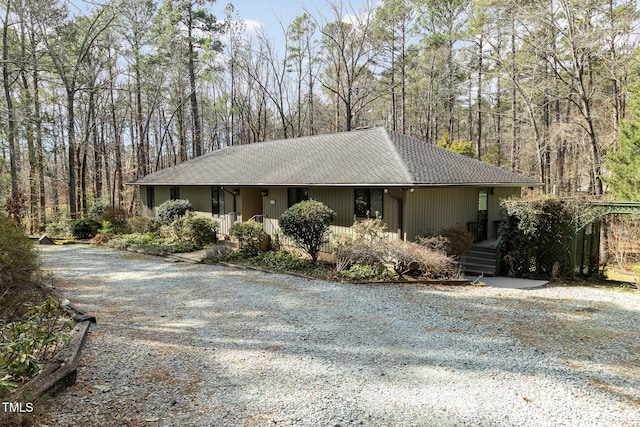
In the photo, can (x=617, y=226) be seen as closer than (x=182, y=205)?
Yes

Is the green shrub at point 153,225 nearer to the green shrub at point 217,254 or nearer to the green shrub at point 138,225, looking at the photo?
the green shrub at point 138,225

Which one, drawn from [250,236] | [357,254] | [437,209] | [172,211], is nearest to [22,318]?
[357,254]

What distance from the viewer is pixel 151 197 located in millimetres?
19438

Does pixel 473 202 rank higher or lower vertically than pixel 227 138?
lower

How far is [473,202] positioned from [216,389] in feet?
35.9

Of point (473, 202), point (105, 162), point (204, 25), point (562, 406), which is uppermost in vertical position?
point (204, 25)

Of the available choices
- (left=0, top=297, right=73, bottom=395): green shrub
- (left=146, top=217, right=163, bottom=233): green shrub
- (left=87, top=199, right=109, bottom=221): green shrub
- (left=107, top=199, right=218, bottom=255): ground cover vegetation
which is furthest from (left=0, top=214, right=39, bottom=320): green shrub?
(left=87, top=199, right=109, bottom=221): green shrub

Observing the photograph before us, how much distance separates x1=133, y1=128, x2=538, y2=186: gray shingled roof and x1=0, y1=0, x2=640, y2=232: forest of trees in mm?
5372

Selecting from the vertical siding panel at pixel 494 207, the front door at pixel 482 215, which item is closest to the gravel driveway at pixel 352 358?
the front door at pixel 482 215

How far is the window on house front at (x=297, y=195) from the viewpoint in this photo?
12.5 meters

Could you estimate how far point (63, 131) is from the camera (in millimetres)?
23188

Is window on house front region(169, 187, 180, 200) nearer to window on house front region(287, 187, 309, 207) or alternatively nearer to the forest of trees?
the forest of trees

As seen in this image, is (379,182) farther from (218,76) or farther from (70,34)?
(218,76)

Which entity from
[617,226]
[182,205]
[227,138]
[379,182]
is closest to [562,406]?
[379,182]
